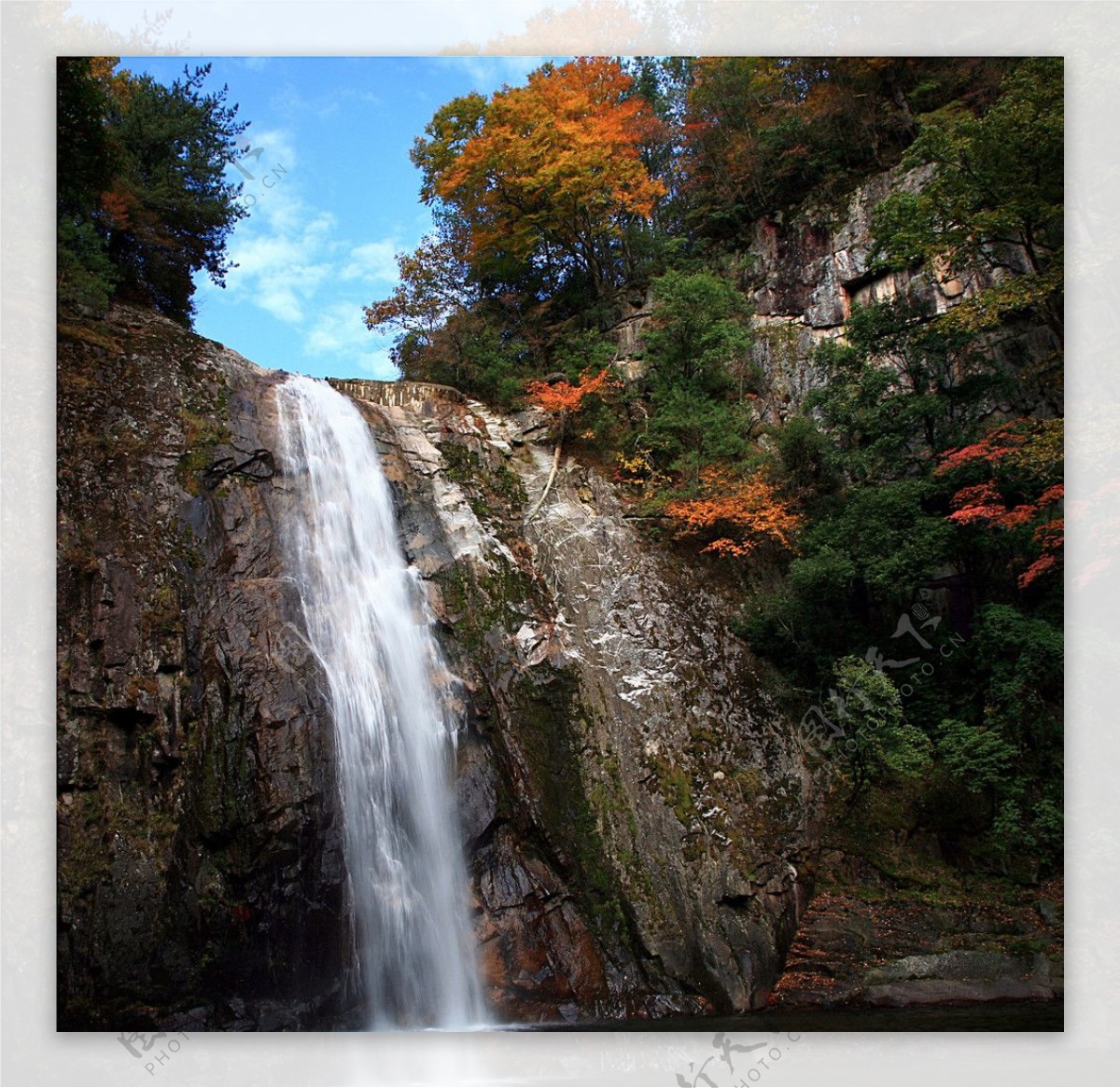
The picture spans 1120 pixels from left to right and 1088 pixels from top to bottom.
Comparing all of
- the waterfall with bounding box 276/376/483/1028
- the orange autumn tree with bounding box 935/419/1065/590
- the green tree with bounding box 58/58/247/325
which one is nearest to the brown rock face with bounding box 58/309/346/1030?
the waterfall with bounding box 276/376/483/1028

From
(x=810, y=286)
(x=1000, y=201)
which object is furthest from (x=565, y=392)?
(x=1000, y=201)

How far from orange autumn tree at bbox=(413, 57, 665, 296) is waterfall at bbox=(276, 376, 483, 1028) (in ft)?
15.2

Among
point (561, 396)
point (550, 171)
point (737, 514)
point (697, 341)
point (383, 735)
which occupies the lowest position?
point (383, 735)

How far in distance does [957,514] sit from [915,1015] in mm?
4100

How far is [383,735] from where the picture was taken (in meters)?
6.64

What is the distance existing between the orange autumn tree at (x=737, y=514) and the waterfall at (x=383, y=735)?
3067mm

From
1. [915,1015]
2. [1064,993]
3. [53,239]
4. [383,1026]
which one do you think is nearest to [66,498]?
[53,239]

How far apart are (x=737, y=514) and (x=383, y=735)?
14.3 ft

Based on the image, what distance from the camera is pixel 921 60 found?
453 inches

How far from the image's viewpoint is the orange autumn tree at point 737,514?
8.95m

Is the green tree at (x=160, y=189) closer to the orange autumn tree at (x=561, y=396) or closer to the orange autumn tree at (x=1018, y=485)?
the orange autumn tree at (x=561, y=396)

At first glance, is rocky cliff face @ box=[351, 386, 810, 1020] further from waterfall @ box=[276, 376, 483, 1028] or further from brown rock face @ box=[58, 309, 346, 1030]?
brown rock face @ box=[58, 309, 346, 1030]

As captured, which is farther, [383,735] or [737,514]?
[737,514]

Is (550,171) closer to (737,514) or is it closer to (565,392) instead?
(565,392)
